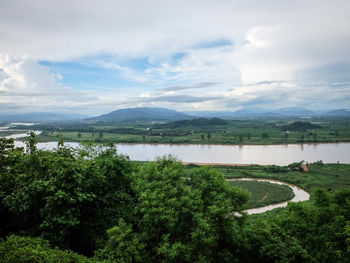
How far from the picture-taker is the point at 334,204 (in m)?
7.59

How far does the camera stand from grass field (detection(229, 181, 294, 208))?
2263 centimetres

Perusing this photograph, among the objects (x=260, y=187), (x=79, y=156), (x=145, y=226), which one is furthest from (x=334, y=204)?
(x=260, y=187)

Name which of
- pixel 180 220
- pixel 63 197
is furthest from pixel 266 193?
pixel 63 197

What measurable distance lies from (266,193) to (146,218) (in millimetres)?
22437

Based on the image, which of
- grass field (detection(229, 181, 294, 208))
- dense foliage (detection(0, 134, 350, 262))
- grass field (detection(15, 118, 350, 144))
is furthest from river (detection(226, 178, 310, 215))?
grass field (detection(15, 118, 350, 144))

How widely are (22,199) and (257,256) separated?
7054 mm

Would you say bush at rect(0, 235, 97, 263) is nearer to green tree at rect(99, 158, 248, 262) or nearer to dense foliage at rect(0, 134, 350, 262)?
dense foliage at rect(0, 134, 350, 262)

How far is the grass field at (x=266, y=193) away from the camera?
891 inches

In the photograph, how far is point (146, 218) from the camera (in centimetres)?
604

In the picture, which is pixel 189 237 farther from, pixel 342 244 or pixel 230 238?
pixel 342 244

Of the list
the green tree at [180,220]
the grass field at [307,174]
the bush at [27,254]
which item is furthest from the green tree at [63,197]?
the grass field at [307,174]

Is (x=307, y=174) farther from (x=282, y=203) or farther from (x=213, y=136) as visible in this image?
(x=213, y=136)

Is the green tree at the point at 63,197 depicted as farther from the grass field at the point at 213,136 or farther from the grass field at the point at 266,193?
the grass field at the point at 213,136

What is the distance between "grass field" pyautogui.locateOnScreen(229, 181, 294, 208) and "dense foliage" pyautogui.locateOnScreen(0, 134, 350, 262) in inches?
611
